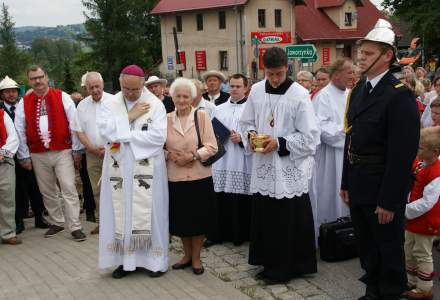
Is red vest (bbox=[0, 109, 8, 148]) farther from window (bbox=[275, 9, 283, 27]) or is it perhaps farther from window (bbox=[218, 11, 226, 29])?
window (bbox=[275, 9, 283, 27])

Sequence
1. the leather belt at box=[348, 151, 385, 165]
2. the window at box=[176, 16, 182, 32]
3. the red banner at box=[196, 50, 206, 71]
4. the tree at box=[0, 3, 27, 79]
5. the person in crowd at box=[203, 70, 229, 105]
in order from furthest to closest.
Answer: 1. the tree at box=[0, 3, 27, 79]
2. the window at box=[176, 16, 182, 32]
3. the red banner at box=[196, 50, 206, 71]
4. the person in crowd at box=[203, 70, 229, 105]
5. the leather belt at box=[348, 151, 385, 165]

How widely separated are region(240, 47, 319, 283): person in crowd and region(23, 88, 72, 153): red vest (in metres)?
2.84

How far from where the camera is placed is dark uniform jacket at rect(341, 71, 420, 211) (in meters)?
3.62

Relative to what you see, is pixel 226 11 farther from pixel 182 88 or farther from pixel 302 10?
pixel 182 88

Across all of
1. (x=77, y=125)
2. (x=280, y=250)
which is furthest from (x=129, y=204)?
(x=77, y=125)

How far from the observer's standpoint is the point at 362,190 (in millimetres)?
3916

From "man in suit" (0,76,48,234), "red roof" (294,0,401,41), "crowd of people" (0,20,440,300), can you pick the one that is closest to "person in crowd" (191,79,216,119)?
"crowd of people" (0,20,440,300)

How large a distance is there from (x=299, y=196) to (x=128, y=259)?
5.96 ft

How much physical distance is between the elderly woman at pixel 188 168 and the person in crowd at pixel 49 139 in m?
2.16

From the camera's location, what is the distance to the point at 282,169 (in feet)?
15.4

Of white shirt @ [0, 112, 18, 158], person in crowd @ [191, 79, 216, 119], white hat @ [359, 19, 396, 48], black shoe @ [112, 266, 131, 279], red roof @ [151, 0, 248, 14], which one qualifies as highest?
red roof @ [151, 0, 248, 14]

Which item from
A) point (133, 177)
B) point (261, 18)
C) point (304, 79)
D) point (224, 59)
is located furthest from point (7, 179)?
point (224, 59)

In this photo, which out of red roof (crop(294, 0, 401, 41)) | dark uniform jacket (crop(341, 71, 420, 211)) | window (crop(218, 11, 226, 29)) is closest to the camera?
dark uniform jacket (crop(341, 71, 420, 211))

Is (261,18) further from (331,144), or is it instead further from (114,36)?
(331,144)
